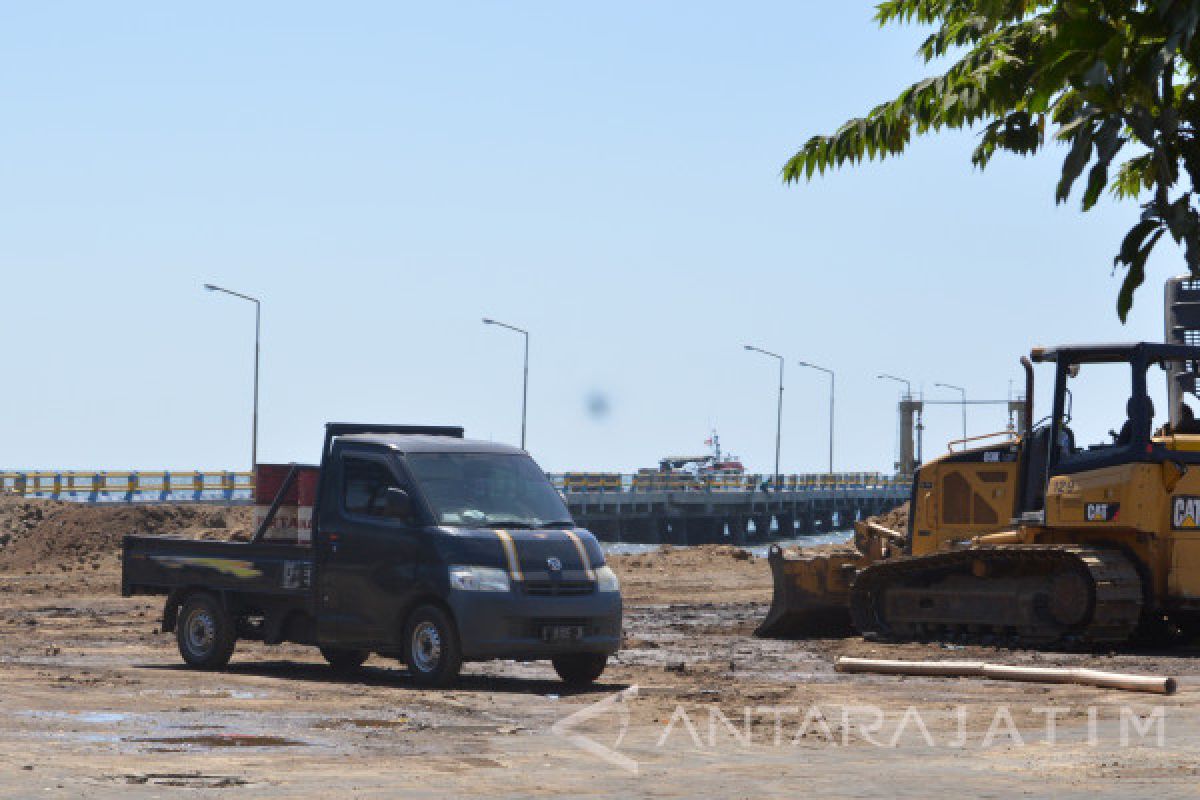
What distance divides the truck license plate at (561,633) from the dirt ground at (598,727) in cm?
48

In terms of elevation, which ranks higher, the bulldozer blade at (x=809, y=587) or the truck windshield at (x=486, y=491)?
the truck windshield at (x=486, y=491)

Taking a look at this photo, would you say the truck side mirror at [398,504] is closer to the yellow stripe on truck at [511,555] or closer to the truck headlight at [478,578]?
the truck headlight at [478,578]

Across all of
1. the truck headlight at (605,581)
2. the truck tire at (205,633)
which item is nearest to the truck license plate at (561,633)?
the truck headlight at (605,581)

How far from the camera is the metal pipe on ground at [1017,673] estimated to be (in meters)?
14.7

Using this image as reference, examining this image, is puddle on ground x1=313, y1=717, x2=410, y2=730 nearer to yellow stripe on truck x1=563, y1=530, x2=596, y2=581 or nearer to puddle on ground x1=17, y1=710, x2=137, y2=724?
puddle on ground x1=17, y1=710, x2=137, y2=724

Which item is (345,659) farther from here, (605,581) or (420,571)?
(605,581)

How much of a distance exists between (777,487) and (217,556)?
3812 inches

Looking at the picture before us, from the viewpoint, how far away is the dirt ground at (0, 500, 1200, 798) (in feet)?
32.4

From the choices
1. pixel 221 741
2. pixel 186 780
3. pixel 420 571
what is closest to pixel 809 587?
pixel 420 571

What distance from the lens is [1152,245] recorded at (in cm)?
328

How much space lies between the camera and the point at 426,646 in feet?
52.8

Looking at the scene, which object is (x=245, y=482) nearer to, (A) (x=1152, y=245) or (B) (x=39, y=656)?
(B) (x=39, y=656)

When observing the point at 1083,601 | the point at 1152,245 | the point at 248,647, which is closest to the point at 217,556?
the point at 248,647

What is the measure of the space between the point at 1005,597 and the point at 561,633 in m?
6.23
